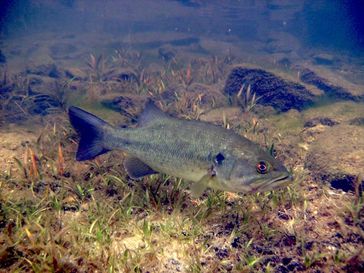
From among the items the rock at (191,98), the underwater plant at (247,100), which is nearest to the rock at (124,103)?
the rock at (191,98)

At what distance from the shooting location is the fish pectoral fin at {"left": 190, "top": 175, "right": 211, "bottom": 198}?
357cm

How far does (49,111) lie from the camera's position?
9.48m

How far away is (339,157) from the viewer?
571 cm

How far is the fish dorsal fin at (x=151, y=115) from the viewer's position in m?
4.40

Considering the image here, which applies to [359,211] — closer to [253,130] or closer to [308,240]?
[308,240]

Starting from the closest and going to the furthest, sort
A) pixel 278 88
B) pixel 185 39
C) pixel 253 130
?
pixel 253 130
pixel 278 88
pixel 185 39

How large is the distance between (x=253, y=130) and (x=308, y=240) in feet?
12.8

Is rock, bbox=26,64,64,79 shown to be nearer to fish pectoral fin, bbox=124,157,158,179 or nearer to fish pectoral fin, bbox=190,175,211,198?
fish pectoral fin, bbox=124,157,158,179

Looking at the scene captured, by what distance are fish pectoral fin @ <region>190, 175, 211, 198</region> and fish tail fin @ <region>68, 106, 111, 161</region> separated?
164 cm

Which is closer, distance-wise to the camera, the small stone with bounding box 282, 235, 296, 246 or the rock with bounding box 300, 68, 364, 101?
the small stone with bounding box 282, 235, 296, 246

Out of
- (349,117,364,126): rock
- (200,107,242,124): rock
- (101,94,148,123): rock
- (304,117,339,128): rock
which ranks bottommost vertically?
(304,117,339,128): rock

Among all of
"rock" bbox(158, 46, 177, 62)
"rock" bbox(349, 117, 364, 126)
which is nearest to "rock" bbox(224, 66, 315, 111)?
"rock" bbox(349, 117, 364, 126)

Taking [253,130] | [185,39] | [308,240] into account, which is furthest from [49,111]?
Answer: [185,39]

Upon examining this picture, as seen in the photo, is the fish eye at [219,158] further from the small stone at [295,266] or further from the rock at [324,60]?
the rock at [324,60]
